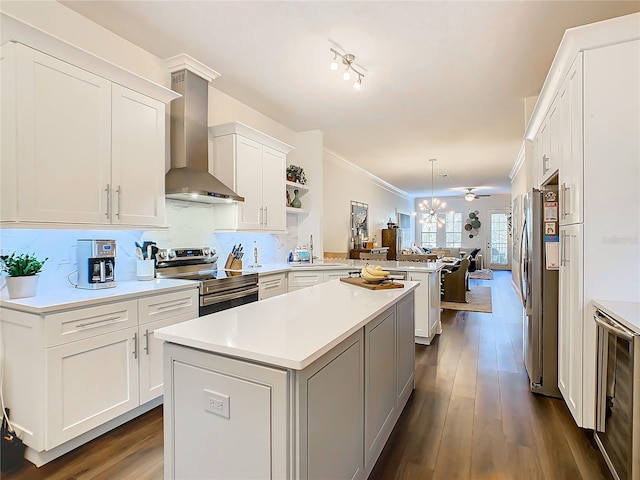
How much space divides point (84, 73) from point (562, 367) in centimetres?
385

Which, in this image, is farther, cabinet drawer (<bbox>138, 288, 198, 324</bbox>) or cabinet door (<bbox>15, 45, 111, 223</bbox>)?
cabinet drawer (<bbox>138, 288, 198, 324</bbox>)

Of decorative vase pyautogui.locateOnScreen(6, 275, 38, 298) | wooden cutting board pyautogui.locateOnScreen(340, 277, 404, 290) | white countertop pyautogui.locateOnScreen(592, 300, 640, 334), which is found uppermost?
decorative vase pyautogui.locateOnScreen(6, 275, 38, 298)

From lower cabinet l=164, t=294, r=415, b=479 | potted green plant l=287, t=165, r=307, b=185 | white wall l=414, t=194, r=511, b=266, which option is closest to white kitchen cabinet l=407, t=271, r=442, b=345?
potted green plant l=287, t=165, r=307, b=185

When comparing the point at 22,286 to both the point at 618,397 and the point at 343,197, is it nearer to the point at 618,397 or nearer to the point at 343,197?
the point at 618,397

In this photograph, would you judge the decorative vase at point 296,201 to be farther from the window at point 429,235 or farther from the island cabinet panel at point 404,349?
the window at point 429,235

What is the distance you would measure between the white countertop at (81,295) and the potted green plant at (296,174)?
2.48m

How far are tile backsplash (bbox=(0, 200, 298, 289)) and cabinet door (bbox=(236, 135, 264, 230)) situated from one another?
321 mm

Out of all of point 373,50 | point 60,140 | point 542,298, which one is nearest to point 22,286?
point 60,140

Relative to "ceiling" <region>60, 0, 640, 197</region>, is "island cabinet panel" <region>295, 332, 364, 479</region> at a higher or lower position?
lower

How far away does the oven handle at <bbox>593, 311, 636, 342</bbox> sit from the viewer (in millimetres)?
1535

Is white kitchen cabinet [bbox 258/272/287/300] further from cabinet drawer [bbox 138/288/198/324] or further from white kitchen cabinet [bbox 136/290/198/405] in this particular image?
white kitchen cabinet [bbox 136/290/198/405]

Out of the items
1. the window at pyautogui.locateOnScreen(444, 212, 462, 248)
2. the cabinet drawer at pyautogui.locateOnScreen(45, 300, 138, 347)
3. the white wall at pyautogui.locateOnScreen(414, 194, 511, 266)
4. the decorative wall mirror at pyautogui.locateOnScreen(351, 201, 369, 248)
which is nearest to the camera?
the cabinet drawer at pyautogui.locateOnScreen(45, 300, 138, 347)

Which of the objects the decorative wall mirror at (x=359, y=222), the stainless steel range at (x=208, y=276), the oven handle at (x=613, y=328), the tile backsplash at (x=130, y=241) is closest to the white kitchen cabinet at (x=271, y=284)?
the stainless steel range at (x=208, y=276)

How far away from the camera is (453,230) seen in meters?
13.7
